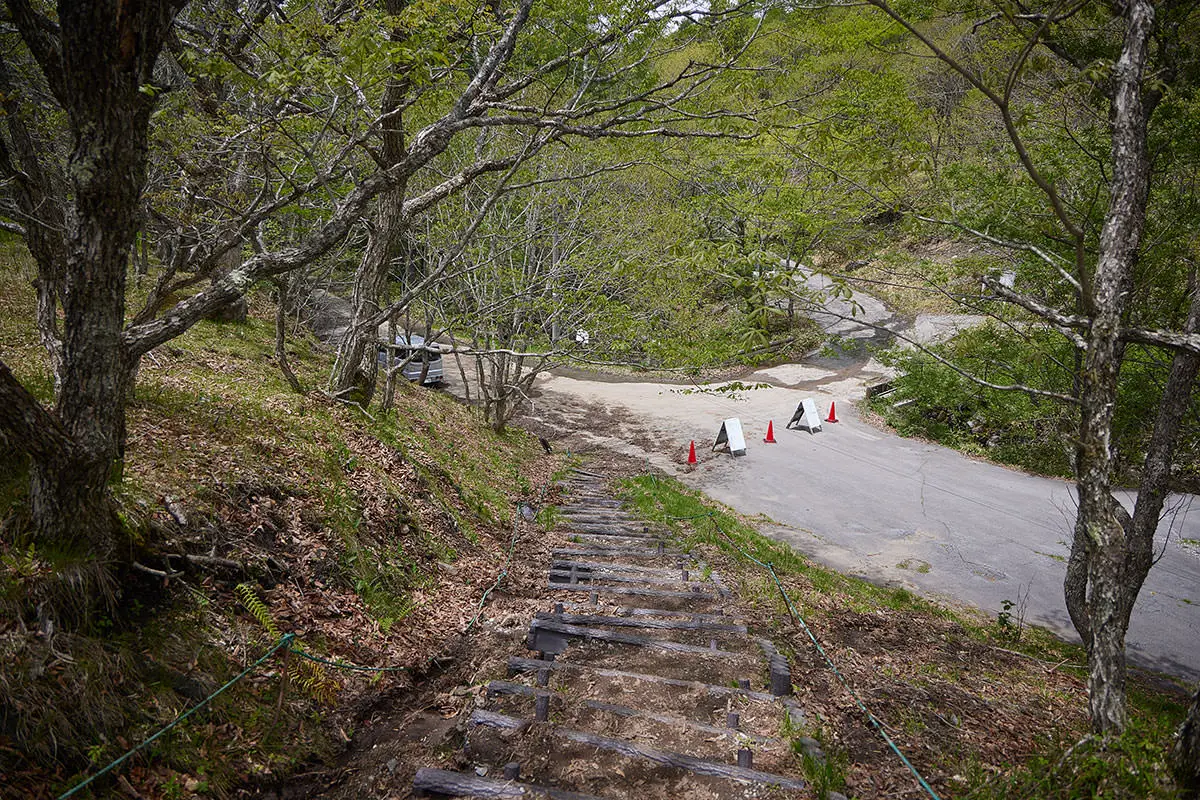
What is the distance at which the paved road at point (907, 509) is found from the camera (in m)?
9.63

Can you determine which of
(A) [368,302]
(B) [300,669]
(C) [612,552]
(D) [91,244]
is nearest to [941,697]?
(C) [612,552]

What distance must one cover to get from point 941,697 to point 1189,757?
7.83 feet

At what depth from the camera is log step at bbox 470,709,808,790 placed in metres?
3.42

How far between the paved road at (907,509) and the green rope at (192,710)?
9139mm

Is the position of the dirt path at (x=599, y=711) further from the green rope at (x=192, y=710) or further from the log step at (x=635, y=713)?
the green rope at (x=192, y=710)

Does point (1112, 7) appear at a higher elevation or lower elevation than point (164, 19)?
higher

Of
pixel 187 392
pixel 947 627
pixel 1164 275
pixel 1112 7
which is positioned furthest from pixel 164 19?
pixel 1164 275

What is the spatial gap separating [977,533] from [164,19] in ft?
47.4

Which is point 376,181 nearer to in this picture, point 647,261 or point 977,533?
point 647,261

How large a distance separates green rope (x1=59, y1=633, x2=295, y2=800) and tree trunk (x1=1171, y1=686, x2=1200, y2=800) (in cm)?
533

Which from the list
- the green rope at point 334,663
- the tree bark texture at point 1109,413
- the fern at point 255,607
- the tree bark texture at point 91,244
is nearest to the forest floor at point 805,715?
the green rope at point 334,663

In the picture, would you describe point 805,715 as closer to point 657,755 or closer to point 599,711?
point 657,755

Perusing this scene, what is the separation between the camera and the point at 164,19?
3039 millimetres

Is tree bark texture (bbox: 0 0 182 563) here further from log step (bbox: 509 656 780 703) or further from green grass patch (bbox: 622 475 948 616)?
green grass patch (bbox: 622 475 948 616)
